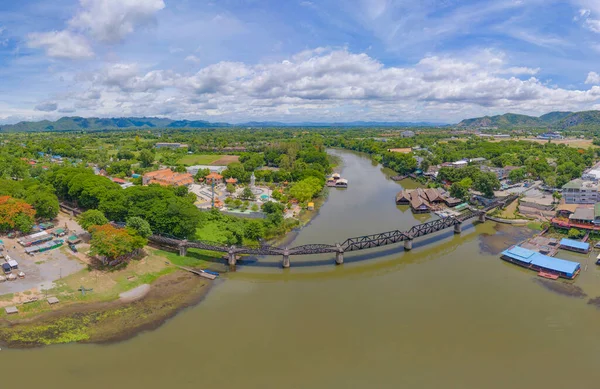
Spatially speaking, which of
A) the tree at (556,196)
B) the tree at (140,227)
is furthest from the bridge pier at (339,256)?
the tree at (556,196)

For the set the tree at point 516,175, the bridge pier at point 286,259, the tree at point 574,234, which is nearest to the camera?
the bridge pier at point 286,259

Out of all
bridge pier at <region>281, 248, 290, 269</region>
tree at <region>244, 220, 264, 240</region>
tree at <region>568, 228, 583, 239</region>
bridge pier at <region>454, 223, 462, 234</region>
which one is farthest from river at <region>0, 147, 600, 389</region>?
bridge pier at <region>454, 223, 462, 234</region>

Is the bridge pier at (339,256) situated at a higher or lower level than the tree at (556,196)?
lower

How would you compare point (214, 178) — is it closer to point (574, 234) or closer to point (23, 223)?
point (23, 223)

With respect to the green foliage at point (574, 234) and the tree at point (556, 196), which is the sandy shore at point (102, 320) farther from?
the tree at point (556, 196)

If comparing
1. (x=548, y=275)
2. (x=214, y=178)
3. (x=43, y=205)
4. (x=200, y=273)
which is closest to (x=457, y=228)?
(x=548, y=275)

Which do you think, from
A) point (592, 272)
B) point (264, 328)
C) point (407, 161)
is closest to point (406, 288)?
point (264, 328)
